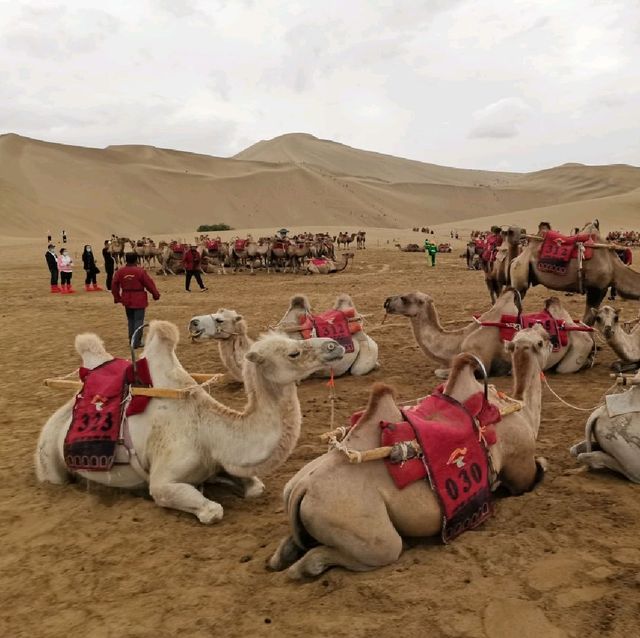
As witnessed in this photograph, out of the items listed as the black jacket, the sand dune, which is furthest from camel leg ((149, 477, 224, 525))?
the sand dune

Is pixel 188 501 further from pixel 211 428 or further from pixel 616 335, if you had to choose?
pixel 616 335

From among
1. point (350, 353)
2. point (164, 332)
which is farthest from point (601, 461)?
point (350, 353)

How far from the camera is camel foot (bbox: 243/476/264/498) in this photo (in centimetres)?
457

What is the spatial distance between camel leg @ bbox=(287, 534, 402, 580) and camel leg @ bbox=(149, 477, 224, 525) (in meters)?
0.95

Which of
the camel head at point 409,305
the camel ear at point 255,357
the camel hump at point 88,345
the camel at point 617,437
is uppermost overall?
the camel head at point 409,305

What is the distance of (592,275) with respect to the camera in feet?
31.8

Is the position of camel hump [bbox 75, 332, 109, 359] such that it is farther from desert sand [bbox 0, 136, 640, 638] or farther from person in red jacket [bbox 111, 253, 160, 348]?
person in red jacket [bbox 111, 253, 160, 348]

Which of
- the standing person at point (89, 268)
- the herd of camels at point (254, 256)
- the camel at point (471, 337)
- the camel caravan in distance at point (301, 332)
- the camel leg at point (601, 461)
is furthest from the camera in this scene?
the herd of camels at point (254, 256)

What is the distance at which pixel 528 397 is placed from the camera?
444 cm

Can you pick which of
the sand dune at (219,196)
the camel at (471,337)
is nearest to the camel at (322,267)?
the camel at (471,337)

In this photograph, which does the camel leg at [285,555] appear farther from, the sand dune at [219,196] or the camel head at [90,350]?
the sand dune at [219,196]

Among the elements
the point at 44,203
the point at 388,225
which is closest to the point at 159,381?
the point at 44,203

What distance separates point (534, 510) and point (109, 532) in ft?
9.35

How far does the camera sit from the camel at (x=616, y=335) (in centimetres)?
666
